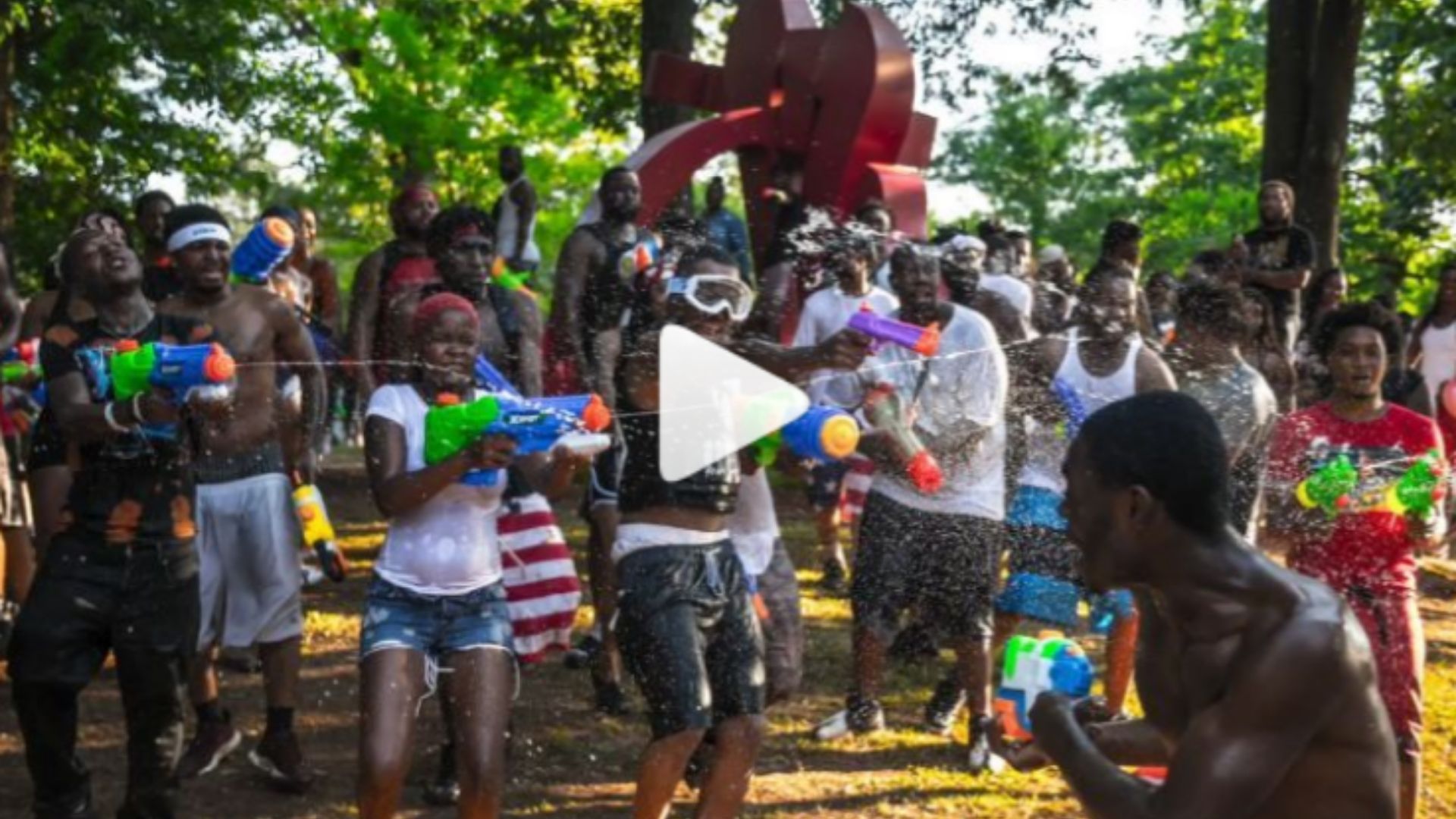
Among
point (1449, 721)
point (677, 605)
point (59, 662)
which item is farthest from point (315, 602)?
point (1449, 721)

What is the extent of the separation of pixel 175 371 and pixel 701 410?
1457 mm

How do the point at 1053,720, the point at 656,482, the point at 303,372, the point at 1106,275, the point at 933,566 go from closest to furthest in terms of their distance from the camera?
the point at 1053,720, the point at 656,482, the point at 303,372, the point at 933,566, the point at 1106,275

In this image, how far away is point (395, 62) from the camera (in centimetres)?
2217

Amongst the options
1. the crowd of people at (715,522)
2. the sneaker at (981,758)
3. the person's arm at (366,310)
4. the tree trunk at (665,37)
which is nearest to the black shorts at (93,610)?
the crowd of people at (715,522)

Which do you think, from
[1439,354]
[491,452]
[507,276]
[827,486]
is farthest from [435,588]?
[1439,354]

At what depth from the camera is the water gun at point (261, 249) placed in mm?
6305

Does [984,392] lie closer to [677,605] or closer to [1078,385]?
[1078,385]

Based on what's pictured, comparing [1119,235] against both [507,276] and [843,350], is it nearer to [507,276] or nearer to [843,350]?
[507,276]

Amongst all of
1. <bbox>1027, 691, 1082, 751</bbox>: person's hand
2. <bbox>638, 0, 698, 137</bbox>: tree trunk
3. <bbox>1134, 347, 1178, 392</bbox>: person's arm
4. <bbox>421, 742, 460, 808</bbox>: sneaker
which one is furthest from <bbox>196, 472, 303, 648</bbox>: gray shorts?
<bbox>638, 0, 698, 137</bbox>: tree trunk

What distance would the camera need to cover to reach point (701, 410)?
5281mm

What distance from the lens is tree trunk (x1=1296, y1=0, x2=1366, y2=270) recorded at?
1362cm

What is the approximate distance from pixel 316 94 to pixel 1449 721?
10960mm

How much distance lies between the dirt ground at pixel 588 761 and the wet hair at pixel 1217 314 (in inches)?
68.5

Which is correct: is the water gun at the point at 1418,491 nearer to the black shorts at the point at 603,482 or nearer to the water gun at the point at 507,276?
the black shorts at the point at 603,482
